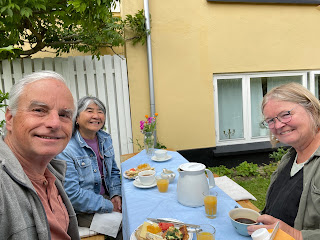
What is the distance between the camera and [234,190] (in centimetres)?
270

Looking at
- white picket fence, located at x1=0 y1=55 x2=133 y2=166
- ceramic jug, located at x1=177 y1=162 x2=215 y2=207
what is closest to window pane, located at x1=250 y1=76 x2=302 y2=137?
white picket fence, located at x1=0 y1=55 x2=133 y2=166

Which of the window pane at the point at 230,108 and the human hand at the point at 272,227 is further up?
the window pane at the point at 230,108

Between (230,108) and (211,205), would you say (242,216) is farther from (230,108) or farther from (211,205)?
(230,108)

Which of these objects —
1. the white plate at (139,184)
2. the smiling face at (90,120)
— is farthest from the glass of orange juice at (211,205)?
the smiling face at (90,120)

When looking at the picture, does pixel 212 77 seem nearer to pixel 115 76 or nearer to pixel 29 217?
pixel 115 76

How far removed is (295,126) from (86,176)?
73.6 inches

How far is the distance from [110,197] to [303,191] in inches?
73.8

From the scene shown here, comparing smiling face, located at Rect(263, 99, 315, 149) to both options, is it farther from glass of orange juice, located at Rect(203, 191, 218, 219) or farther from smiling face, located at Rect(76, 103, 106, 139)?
smiling face, located at Rect(76, 103, 106, 139)

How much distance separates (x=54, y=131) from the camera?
1.08 m

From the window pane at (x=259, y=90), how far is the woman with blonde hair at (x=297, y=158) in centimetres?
340

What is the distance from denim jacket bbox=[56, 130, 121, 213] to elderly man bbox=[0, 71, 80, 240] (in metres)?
0.71

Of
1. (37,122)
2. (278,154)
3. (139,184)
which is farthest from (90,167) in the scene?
(278,154)

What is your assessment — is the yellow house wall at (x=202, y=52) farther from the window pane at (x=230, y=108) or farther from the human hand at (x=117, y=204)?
the human hand at (x=117, y=204)

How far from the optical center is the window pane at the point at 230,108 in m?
4.60
